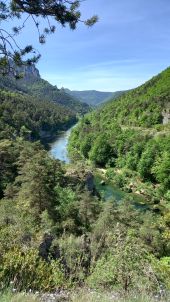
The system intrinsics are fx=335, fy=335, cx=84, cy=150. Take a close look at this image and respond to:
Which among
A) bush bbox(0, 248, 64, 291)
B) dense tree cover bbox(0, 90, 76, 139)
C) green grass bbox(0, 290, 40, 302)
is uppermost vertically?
green grass bbox(0, 290, 40, 302)

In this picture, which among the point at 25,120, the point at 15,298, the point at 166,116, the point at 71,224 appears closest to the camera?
the point at 15,298

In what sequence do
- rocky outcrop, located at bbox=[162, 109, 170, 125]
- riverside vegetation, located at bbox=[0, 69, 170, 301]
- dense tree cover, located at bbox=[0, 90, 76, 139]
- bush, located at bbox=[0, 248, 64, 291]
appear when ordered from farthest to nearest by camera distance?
rocky outcrop, located at bbox=[162, 109, 170, 125], dense tree cover, located at bbox=[0, 90, 76, 139], riverside vegetation, located at bbox=[0, 69, 170, 301], bush, located at bbox=[0, 248, 64, 291]

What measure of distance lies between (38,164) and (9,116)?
70876 millimetres

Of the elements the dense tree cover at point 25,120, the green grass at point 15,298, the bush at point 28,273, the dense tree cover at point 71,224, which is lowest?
the dense tree cover at point 25,120

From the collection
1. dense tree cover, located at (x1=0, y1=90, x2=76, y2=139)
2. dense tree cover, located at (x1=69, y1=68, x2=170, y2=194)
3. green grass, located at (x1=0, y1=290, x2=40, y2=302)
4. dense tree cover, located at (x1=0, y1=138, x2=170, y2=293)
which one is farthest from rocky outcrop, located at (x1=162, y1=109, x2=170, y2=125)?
green grass, located at (x1=0, y1=290, x2=40, y2=302)

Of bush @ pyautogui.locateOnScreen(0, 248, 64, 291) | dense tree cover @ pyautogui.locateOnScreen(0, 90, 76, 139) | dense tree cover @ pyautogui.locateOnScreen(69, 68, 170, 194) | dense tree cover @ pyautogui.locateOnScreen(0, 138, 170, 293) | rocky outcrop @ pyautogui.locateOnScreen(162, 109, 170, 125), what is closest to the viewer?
bush @ pyautogui.locateOnScreen(0, 248, 64, 291)

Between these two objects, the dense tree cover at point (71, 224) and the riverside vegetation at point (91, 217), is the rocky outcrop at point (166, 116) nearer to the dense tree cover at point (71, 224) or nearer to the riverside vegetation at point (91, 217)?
the riverside vegetation at point (91, 217)

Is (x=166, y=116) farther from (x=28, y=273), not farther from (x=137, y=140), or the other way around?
(x=28, y=273)

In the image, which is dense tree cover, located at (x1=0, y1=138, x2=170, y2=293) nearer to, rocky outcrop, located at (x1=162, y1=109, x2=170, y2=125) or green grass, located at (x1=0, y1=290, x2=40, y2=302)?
green grass, located at (x1=0, y1=290, x2=40, y2=302)

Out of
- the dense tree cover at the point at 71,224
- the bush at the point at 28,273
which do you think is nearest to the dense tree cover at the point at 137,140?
the dense tree cover at the point at 71,224

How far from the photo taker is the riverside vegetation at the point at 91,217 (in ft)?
27.6

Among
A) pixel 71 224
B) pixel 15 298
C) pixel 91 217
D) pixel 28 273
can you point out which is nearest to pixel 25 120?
pixel 91 217

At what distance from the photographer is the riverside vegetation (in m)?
8.40

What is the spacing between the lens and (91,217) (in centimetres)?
3167
